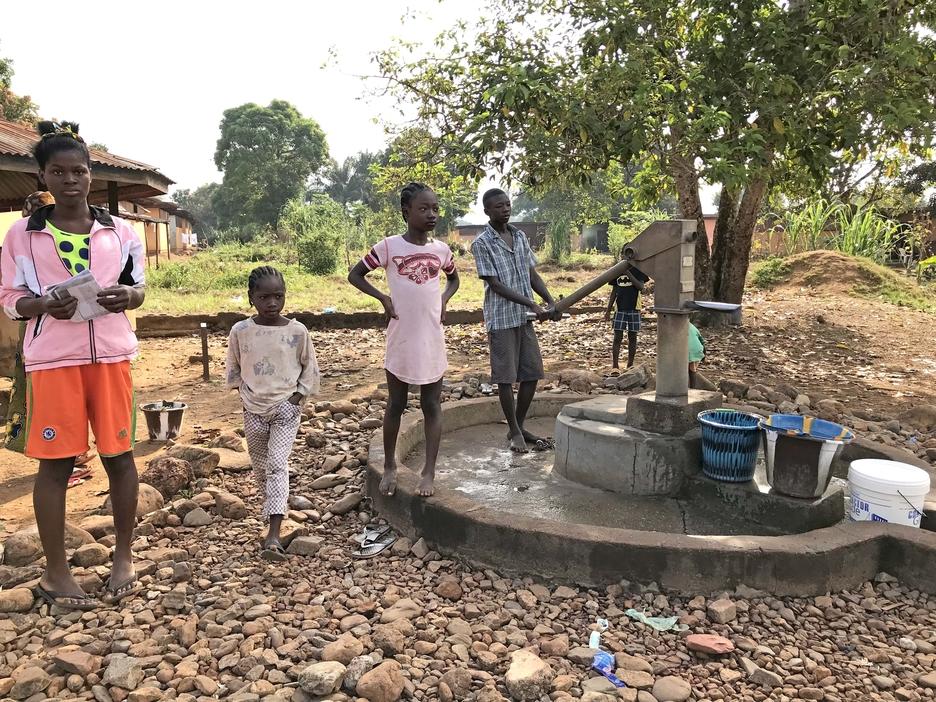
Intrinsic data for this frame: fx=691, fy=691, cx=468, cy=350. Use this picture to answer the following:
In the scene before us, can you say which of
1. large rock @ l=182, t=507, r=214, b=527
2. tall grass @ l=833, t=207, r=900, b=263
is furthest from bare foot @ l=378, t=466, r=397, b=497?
tall grass @ l=833, t=207, r=900, b=263

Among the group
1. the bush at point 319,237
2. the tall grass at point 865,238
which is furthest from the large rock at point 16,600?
the bush at point 319,237

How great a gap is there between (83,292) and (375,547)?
5.43 feet

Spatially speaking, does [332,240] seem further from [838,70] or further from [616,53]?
[838,70]

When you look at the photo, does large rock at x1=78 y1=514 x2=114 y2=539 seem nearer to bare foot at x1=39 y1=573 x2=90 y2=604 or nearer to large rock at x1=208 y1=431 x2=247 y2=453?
bare foot at x1=39 y1=573 x2=90 y2=604

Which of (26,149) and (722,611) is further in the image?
(26,149)

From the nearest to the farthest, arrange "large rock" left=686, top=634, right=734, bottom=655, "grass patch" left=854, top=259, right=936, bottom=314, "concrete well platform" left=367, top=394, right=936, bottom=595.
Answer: "large rock" left=686, top=634, right=734, bottom=655, "concrete well platform" left=367, top=394, right=936, bottom=595, "grass patch" left=854, top=259, right=936, bottom=314

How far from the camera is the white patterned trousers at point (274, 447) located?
10.5 feet

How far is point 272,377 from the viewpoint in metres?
3.26

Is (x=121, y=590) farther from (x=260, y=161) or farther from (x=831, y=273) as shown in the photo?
(x=260, y=161)

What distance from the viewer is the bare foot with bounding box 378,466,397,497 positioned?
3.42 metres

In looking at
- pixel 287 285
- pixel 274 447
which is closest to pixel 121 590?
pixel 274 447

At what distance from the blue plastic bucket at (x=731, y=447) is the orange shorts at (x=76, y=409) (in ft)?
8.69

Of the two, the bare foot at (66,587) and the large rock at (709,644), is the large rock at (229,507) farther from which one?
the large rock at (709,644)

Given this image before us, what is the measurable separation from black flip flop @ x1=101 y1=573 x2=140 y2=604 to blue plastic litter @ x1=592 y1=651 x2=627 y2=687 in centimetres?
180
